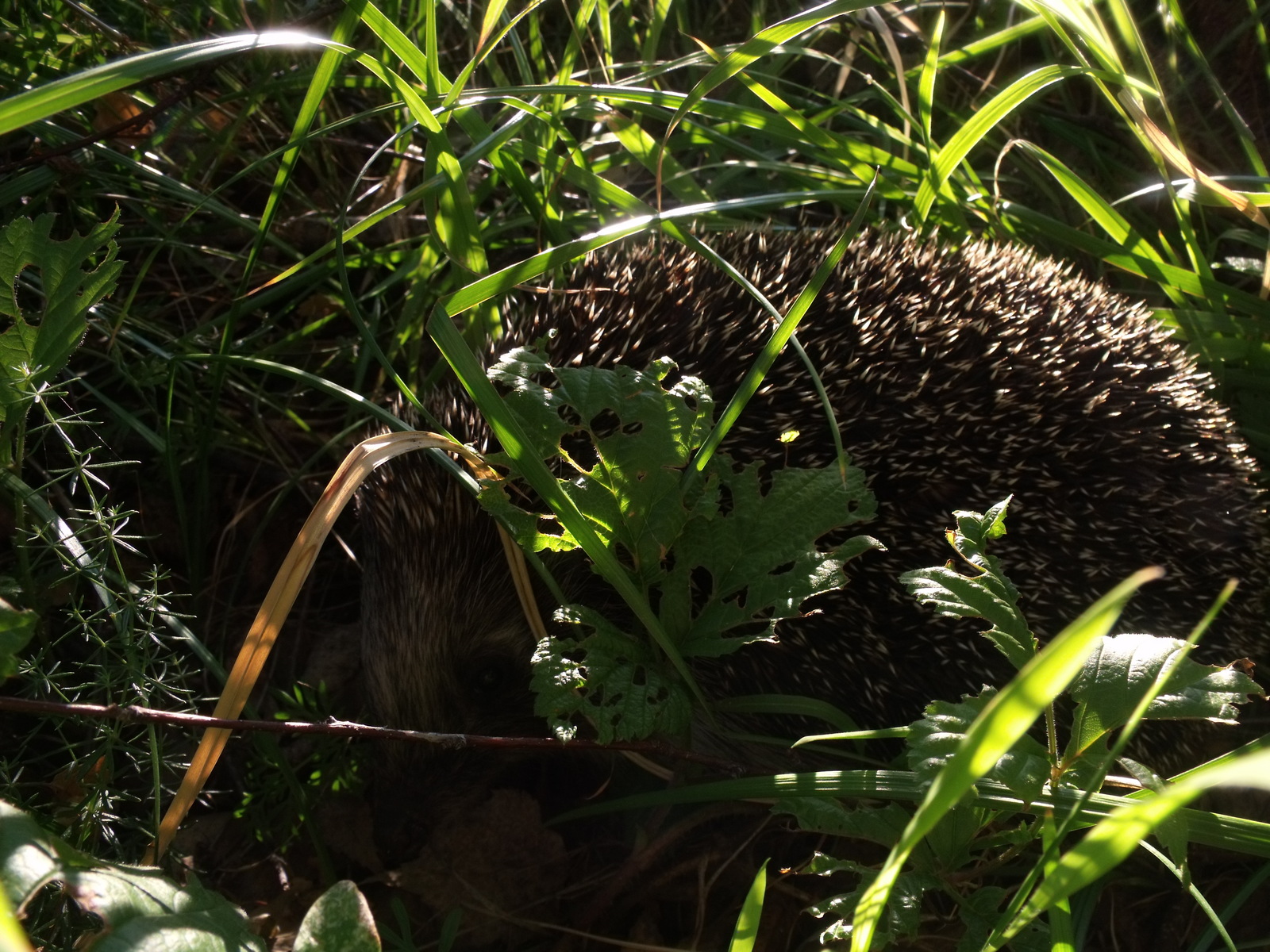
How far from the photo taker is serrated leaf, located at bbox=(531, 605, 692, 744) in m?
2.52

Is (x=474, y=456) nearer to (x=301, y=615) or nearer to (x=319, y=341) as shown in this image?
(x=301, y=615)

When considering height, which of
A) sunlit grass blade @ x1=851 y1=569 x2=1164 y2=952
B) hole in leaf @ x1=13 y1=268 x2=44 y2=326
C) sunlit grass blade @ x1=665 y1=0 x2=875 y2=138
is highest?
sunlit grass blade @ x1=665 y1=0 x2=875 y2=138

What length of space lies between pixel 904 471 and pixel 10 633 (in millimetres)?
2286

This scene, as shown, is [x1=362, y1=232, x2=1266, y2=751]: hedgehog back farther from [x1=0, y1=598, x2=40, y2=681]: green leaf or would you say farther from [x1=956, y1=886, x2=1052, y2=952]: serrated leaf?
[x1=0, y1=598, x2=40, y2=681]: green leaf

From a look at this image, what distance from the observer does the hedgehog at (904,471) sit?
310 centimetres

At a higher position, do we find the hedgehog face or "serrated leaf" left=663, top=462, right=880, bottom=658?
"serrated leaf" left=663, top=462, right=880, bottom=658

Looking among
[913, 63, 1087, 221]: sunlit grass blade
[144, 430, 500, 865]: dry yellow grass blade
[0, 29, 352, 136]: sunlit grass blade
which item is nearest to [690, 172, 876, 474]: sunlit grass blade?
[144, 430, 500, 865]: dry yellow grass blade

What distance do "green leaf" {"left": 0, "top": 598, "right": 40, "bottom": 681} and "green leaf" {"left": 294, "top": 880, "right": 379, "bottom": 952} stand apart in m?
0.70

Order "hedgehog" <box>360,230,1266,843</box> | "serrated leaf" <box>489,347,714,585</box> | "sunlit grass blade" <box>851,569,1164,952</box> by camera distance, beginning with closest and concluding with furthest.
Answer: "sunlit grass blade" <box>851,569,1164,952</box>, "serrated leaf" <box>489,347,714,585</box>, "hedgehog" <box>360,230,1266,843</box>

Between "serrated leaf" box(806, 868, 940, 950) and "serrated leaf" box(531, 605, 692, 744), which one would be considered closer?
"serrated leaf" box(806, 868, 940, 950)

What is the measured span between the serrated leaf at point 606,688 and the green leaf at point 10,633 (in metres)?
1.06

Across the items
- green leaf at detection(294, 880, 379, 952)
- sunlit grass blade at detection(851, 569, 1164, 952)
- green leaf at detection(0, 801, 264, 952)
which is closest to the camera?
sunlit grass blade at detection(851, 569, 1164, 952)

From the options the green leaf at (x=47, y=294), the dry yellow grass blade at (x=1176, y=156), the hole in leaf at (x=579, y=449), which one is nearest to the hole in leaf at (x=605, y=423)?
the hole in leaf at (x=579, y=449)

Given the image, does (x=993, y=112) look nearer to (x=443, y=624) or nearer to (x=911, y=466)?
(x=911, y=466)
